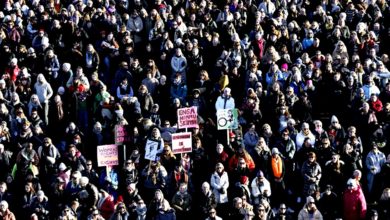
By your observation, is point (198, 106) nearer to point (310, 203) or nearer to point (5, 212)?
point (310, 203)

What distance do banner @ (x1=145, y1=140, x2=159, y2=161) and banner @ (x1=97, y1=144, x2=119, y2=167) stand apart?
0.79 meters

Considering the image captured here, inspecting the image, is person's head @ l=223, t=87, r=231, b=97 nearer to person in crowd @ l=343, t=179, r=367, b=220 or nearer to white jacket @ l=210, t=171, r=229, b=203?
white jacket @ l=210, t=171, r=229, b=203

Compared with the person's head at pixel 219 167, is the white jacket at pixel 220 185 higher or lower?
lower

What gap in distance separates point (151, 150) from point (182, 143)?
0.83m

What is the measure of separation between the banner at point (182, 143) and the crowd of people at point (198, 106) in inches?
8.7

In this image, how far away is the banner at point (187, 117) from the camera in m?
32.0

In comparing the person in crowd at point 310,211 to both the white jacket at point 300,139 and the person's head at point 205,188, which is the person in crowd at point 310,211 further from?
the white jacket at point 300,139

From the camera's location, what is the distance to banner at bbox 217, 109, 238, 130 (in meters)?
32.1

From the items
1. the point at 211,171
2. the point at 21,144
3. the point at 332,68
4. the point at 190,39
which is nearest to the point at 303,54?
the point at 332,68

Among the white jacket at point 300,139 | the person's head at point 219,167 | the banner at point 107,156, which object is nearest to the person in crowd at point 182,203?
the person's head at point 219,167

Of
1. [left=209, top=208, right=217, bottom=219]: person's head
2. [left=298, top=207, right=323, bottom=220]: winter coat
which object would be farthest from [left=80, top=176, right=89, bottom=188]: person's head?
[left=298, top=207, right=323, bottom=220]: winter coat

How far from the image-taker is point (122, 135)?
3222cm

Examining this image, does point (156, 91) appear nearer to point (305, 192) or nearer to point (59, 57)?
point (59, 57)

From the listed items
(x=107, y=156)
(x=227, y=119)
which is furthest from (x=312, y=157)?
(x=107, y=156)
